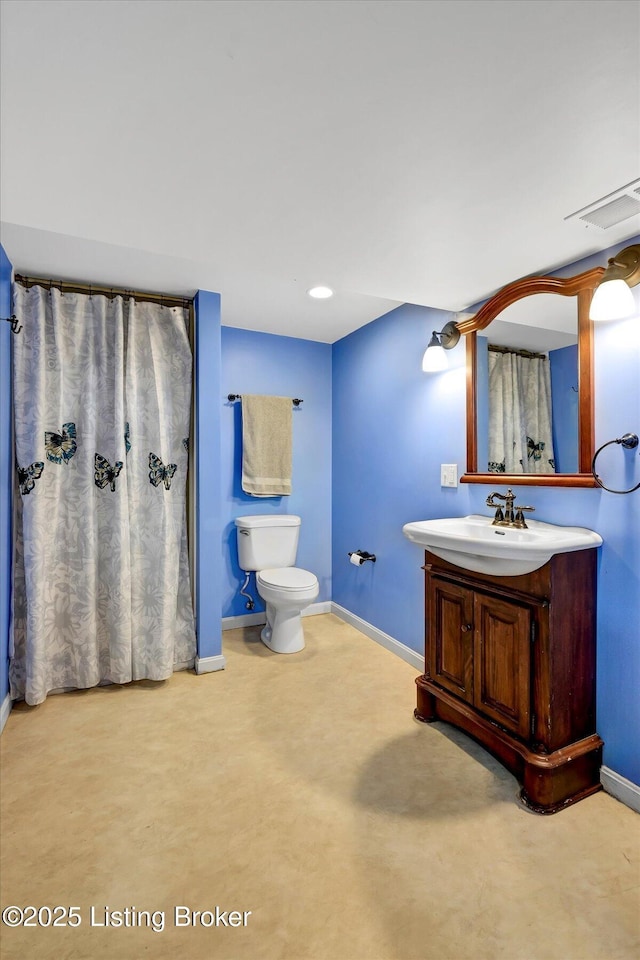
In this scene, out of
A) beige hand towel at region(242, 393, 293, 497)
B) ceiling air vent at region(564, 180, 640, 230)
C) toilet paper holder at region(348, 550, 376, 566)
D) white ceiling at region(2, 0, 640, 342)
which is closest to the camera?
white ceiling at region(2, 0, 640, 342)

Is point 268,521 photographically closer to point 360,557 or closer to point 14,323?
point 360,557

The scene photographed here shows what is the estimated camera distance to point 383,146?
3.76ft

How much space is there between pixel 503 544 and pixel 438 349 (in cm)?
125

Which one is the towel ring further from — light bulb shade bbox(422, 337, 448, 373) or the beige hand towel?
the beige hand towel

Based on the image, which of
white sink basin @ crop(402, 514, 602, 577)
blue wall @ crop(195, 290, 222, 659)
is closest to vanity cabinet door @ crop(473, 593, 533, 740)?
white sink basin @ crop(402, 514, 602, 577)

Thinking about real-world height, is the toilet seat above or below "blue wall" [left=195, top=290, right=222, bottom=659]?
below

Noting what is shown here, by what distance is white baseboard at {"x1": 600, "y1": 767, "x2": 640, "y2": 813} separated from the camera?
Result: 156 cm

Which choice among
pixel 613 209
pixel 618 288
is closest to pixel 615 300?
pixel 618 288

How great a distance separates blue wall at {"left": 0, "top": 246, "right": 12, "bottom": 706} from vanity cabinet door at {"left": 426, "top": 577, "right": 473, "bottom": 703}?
1968 millimetres

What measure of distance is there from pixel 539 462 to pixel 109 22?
1.87 m

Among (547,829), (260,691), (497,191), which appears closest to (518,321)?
(497,191)

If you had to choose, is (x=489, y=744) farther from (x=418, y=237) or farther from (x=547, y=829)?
(x=418, y=237)

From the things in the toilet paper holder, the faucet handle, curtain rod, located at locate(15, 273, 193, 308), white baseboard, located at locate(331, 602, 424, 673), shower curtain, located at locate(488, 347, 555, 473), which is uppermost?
curtain rod, located at locate(15, 273, 193, 308)

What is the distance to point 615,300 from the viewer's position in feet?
5.06
